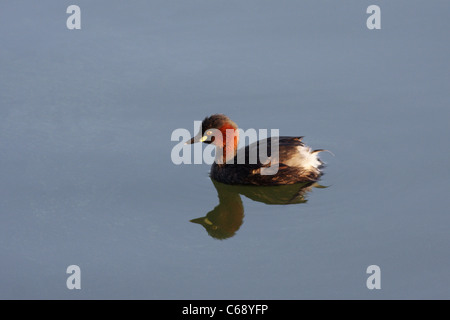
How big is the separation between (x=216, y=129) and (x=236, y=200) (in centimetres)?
66

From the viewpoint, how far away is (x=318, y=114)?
23.6 ft

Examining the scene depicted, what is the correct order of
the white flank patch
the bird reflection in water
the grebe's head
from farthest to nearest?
the grebe's head → the white flank patch → the bird reflection in water

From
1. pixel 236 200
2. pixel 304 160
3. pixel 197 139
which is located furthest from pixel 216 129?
pixel 304 160

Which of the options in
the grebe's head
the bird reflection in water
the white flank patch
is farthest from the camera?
the grebe's head

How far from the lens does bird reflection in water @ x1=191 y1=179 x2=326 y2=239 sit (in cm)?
599

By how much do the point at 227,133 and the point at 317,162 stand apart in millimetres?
800

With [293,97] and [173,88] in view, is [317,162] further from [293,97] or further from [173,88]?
[173,88]

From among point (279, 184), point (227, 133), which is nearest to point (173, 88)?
point (227, 133)

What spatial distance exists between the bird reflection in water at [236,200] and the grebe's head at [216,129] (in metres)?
0.36

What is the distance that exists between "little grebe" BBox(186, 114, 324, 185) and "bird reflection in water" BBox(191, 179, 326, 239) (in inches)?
2.1

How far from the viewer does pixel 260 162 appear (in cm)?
650

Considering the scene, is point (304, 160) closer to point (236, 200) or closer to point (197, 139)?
point (236, 200)

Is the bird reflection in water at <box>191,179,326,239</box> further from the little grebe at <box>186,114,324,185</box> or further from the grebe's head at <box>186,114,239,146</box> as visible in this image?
the grebe's head at <box>186,114,239,146</box>

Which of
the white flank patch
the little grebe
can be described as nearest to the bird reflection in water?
the little grebe
